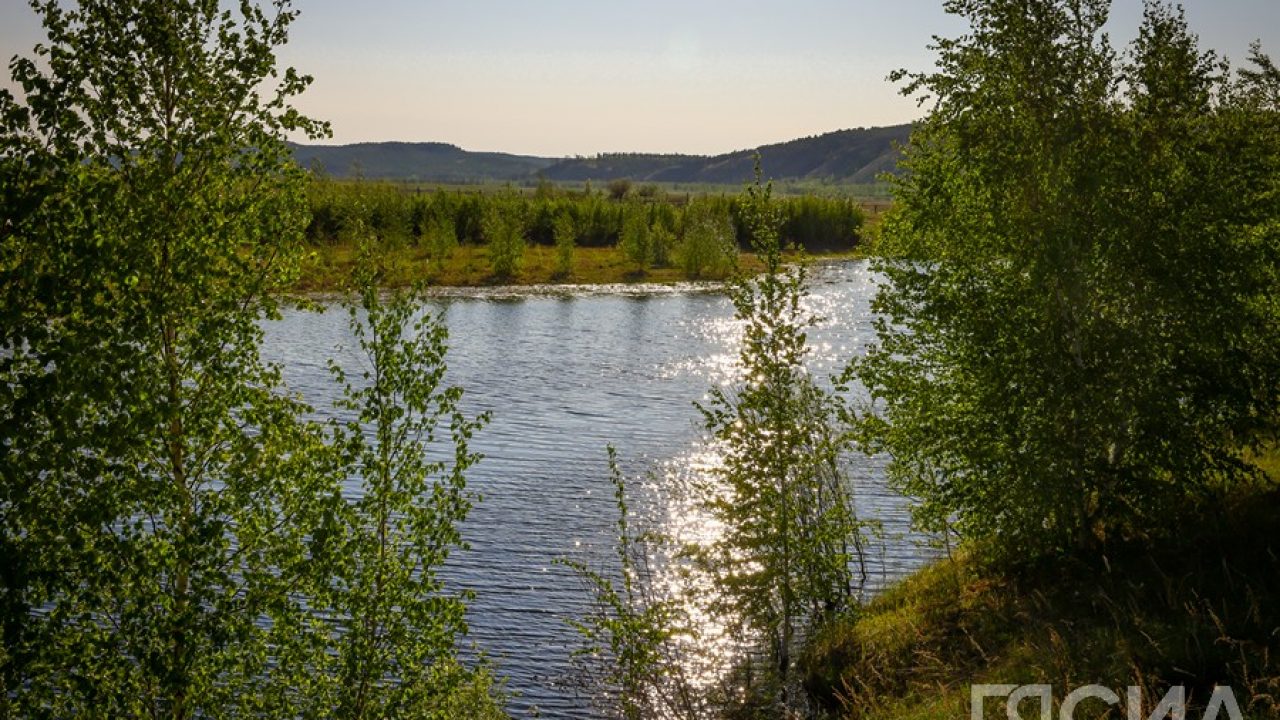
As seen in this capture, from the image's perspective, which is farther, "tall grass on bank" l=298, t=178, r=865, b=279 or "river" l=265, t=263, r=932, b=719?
"tall grass on bank" l=298, t=178, r=865, b=279

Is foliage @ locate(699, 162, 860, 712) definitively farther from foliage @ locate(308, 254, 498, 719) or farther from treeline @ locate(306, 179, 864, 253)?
treeline @ locate(306, 179, 864, 253)

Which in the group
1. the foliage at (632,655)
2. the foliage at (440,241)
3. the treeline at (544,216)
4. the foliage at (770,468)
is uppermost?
the treeline at (544,216)

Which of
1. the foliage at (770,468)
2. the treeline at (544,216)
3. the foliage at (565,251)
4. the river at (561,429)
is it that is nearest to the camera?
the foliage at (770,468)

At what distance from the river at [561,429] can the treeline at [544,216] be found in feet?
100

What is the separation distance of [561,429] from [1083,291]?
28.6 meters

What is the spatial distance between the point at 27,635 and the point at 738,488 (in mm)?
12915

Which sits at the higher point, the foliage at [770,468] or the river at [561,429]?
the foliage at [770,468]

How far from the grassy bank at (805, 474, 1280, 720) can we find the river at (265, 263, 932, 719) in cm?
583

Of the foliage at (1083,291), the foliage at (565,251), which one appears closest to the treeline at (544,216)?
the foliage at (565,251)

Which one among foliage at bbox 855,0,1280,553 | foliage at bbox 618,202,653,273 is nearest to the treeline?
foliage at bbox 618,202,653,273

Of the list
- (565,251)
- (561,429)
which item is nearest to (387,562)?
(561,429)

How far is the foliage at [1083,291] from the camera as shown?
20.8m

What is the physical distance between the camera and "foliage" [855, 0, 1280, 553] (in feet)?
68.3

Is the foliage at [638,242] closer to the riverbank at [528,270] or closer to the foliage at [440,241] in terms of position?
the riverbank at [528,270]
